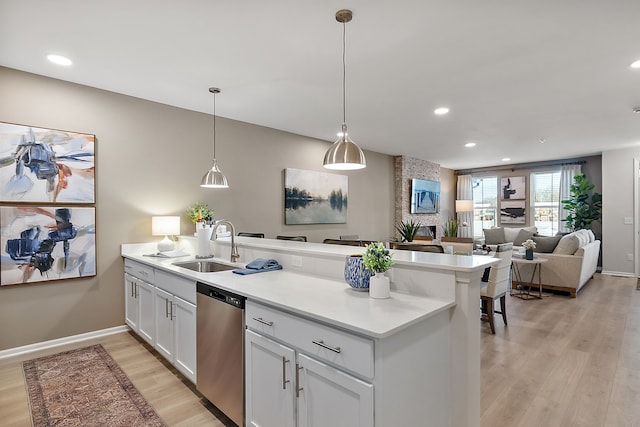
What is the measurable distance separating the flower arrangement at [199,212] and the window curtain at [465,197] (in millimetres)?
7813

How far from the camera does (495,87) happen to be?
11.3ft

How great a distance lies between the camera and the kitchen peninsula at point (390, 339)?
4.24ft

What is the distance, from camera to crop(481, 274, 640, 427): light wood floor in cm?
214

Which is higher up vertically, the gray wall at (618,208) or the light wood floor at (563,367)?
the gray wall at (618,208)

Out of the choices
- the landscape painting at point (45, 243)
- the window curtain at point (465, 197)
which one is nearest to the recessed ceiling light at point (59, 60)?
the landscape painting at point (45, 243)

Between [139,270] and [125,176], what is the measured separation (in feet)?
3.75

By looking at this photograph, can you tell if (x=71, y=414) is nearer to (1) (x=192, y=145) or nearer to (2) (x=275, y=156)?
(1) (x=192, y=145)

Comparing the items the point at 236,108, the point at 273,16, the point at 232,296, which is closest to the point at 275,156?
the point at 236,108

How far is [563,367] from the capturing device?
277cm

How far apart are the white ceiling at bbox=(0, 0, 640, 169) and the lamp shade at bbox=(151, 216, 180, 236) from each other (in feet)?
4.60

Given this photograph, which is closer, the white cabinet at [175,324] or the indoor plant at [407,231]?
the white cabinet at [175,324]

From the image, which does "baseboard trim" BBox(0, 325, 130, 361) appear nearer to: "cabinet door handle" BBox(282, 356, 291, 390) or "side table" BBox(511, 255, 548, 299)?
"cabinet door handle" BBox(282, 356, 291, 390)

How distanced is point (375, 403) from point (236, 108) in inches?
149

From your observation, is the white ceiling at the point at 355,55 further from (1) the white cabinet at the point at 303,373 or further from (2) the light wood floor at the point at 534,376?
(2) the light wood floor at the point at 534,376
